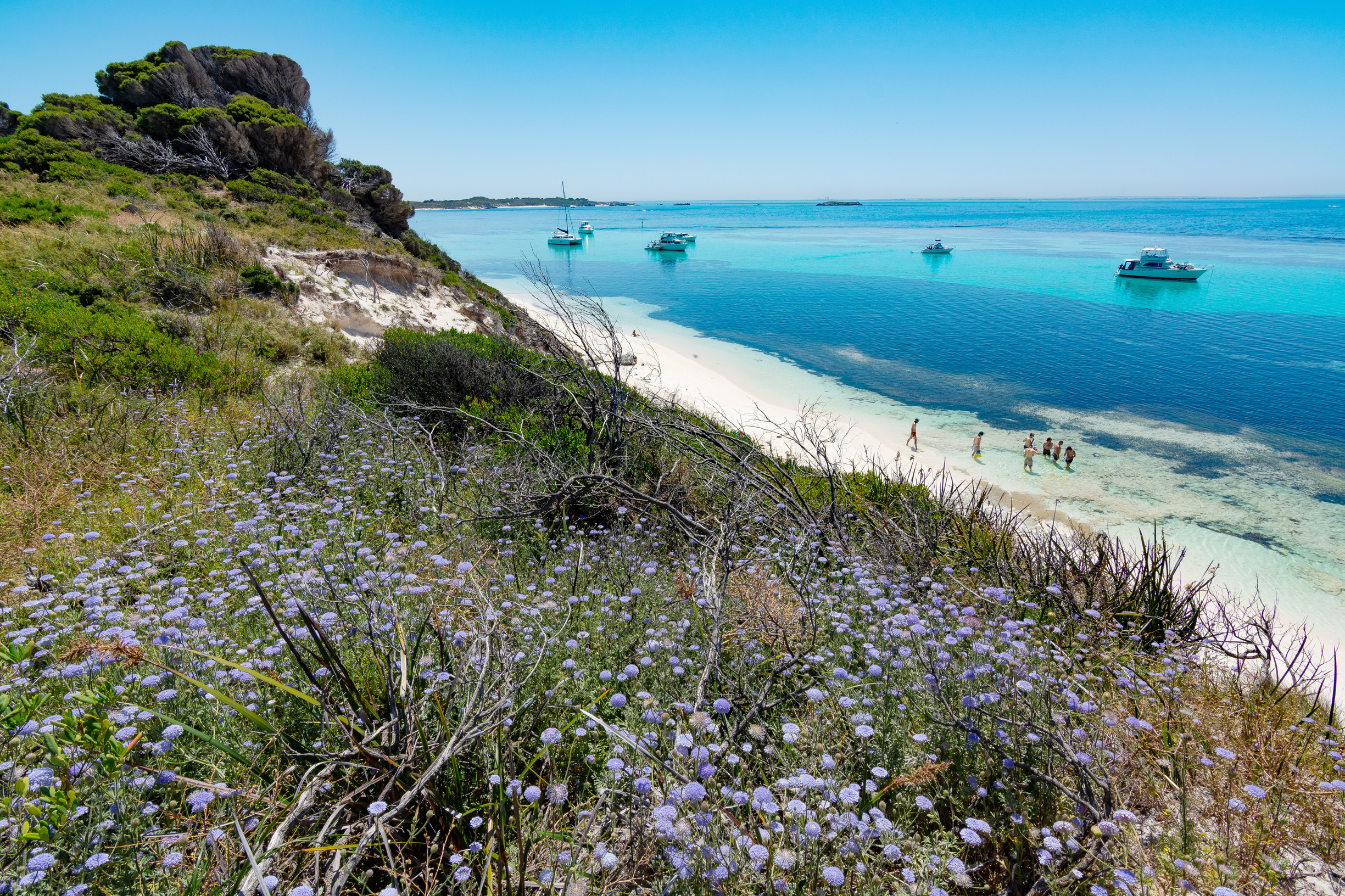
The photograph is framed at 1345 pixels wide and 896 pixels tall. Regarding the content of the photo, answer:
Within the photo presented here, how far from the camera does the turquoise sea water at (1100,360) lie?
1513 cm

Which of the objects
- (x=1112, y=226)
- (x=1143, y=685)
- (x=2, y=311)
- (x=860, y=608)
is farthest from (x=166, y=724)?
(x=1112, y=226)

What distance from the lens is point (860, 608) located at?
390 centimetres

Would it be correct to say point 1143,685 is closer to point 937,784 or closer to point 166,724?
point 937,784

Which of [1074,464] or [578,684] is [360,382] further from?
[1074,464]

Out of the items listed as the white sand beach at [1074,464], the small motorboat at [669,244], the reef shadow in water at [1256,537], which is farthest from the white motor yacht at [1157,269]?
the small motorboat at [669,244]

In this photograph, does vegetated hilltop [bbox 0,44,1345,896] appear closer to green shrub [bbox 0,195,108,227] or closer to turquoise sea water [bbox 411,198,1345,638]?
green shrub [bbox 0,195,108,227]

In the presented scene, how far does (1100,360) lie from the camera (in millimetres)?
29609

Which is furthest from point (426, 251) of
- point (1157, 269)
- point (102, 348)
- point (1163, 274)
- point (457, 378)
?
point (1157, 269)

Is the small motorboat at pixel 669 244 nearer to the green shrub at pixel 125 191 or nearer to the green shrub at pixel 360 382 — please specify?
the green shrub at pixel 125 191

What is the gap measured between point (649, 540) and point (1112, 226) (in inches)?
5764

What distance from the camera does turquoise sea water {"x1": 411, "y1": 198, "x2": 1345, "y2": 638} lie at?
49.6 ft

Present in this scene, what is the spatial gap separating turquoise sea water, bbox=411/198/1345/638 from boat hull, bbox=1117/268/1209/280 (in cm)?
95

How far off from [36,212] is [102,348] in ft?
29.0

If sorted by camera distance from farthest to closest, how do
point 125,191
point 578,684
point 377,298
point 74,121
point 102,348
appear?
1. point 74,121
2. point 125,191
3. point 377,298
4. point 102,348
5. point 578,684
